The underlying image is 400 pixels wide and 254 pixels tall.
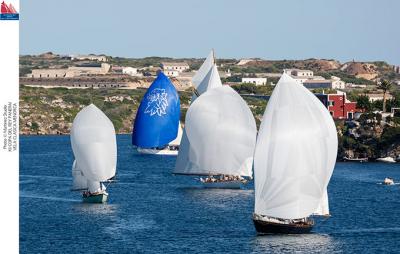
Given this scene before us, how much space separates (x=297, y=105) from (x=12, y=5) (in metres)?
44.3

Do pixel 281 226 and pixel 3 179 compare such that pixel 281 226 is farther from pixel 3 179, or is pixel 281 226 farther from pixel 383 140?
pixel 383 140

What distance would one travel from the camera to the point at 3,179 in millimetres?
9273

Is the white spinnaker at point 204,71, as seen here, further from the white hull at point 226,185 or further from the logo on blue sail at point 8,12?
the logo on blue sail at point 8,12

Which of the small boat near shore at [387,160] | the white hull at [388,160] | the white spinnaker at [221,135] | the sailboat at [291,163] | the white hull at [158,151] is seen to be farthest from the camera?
the white hull at [158,151]

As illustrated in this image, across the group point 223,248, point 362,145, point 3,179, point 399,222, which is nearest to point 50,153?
point 362,145

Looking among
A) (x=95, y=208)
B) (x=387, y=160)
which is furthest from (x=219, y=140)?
(x=387, y=160)

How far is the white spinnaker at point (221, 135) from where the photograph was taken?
82812 millimetres

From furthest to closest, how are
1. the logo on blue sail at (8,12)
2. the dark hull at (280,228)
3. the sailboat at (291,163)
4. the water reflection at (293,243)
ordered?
1. the dark hull at (280,228)
2. the sailboat at (291,163)
3. the water reflection at (293,243)
4. the logo on blue sail at (8,12)

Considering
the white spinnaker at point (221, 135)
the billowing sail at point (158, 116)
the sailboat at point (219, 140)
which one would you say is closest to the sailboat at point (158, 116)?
the billowing sail at point (158, 116)

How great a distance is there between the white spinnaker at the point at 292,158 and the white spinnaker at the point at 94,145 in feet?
71.4

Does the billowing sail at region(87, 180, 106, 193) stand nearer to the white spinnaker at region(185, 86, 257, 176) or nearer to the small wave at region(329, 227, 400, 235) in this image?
the white spinnaker at region(185, 86, 257, 176)

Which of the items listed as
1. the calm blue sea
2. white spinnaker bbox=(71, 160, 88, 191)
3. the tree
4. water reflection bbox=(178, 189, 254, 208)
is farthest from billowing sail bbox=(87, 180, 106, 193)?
the tree

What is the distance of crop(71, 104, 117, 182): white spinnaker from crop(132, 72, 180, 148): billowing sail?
144 ft

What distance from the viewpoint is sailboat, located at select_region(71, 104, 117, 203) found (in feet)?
234
